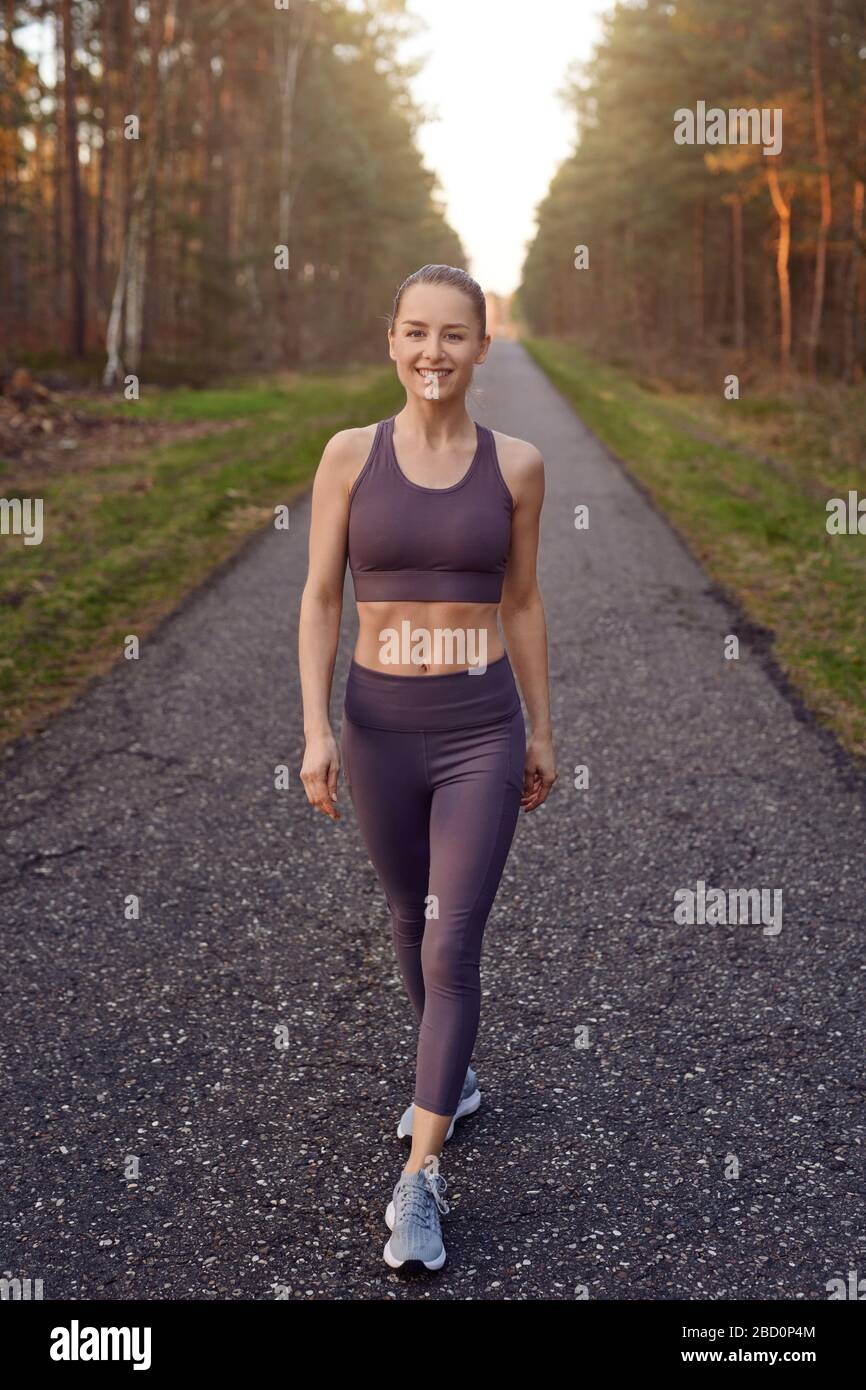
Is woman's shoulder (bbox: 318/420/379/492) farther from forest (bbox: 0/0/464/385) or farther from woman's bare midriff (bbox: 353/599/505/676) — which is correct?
forest (bbox: 0/0/464/385)

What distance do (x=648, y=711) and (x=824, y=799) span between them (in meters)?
1.62

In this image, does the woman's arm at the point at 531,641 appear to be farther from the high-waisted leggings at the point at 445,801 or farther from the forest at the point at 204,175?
the forest at the point at 204,175

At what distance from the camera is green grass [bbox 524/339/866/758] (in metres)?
8.43

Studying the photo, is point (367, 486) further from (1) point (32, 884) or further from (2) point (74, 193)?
(2) point (74, 193)

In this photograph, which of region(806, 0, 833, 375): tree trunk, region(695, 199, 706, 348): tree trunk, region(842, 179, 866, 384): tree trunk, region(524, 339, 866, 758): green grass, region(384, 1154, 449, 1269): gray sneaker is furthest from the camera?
region(695, 199, 706, 348): tree trunk

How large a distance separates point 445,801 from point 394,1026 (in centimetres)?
133

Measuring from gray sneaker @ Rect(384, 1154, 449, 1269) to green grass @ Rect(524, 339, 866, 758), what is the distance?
4.45 metres

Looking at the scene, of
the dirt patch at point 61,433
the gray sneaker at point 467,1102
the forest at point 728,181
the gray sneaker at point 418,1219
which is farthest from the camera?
the forest at point 728,181

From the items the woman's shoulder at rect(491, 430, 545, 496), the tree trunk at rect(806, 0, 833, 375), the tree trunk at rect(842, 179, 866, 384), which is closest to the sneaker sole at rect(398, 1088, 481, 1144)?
the woman's shoulder at rect(491, 430, 545, 496)

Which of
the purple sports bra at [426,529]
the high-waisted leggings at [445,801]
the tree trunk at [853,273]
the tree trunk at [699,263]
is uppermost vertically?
the tree trunk at [699,263]

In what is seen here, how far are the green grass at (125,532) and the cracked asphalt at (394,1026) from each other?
1.09m

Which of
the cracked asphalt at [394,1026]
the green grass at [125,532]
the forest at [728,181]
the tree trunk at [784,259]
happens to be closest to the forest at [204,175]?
the green grass at [125,532]

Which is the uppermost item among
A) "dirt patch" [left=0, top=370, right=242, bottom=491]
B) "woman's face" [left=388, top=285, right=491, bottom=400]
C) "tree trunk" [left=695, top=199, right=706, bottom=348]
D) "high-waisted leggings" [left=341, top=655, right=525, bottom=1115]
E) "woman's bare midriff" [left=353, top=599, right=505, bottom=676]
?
"tree trunk" [left=695, top=199, right=706, bottom=348]

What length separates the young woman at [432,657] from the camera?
3.01 m
